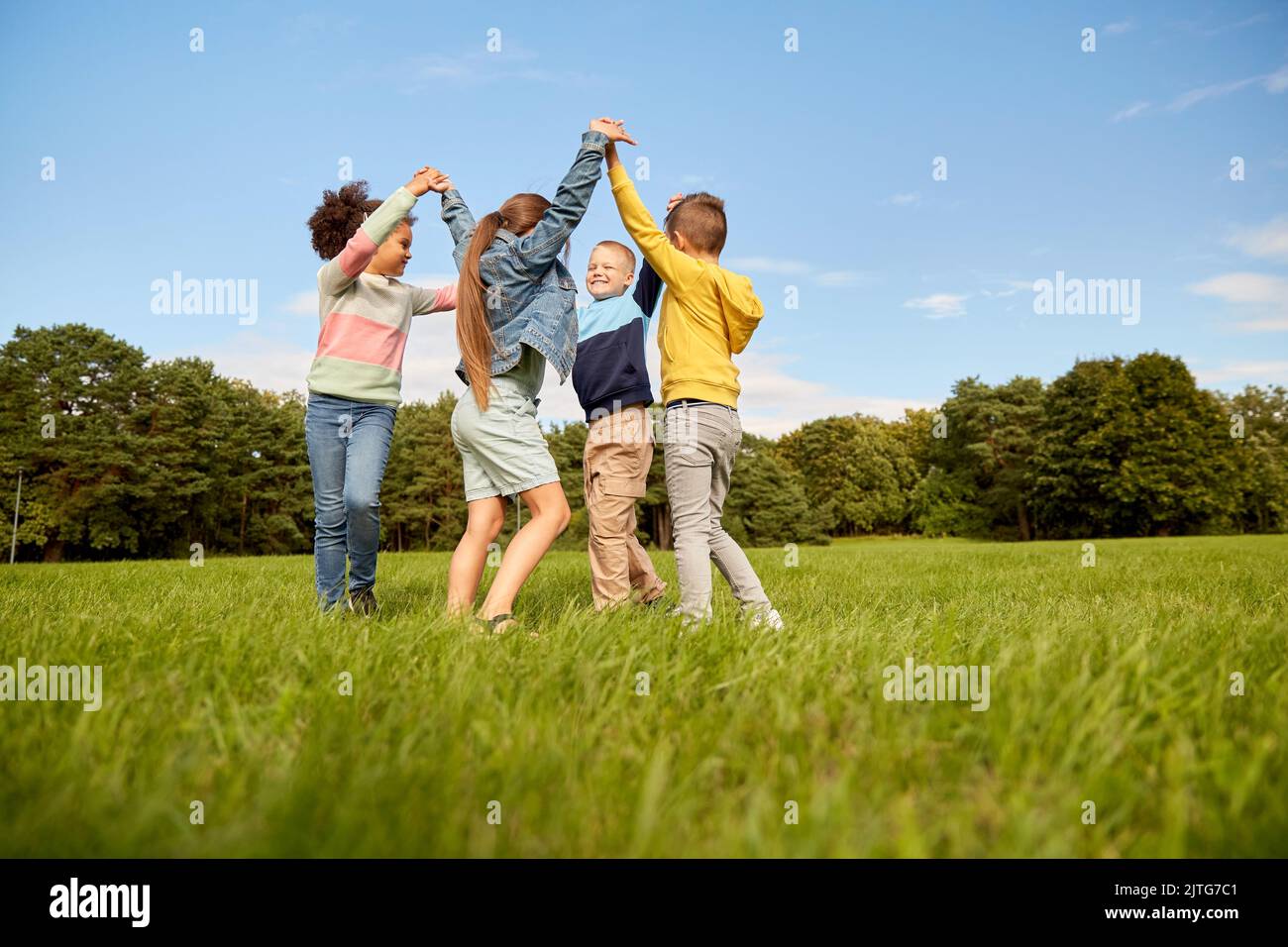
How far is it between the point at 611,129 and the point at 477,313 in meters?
1.13

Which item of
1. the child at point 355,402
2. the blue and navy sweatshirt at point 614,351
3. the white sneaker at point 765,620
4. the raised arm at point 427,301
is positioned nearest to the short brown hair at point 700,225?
the blue and navy sweatshirt at point 614,351

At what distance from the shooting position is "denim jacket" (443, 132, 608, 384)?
3.63 m

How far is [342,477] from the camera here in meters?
4.33

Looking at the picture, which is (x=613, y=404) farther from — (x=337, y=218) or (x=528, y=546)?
(x=337, y=218)

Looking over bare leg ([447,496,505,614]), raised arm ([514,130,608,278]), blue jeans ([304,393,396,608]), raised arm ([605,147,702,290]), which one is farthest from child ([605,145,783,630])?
blue jeans ([304,393,396,608])

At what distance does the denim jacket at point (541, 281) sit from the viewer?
3.63 m

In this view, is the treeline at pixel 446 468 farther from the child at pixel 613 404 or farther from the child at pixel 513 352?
the child at pixel 513 352

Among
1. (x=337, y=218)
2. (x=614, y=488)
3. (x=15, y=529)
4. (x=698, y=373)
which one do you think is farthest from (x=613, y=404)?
(x=15, y=529)

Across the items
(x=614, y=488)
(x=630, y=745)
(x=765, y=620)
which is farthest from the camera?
(x=614, y=488)

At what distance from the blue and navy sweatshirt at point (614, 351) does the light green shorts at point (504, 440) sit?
0.53m

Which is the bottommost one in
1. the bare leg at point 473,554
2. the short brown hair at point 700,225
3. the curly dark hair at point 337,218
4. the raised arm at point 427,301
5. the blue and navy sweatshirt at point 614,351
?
the bare leg at point 473,554

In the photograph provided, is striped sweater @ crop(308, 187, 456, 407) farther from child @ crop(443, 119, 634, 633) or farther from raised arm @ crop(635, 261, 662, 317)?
raised arm @ crop(635, 261, 662, 317)

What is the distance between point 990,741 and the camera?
1829 millimetres
